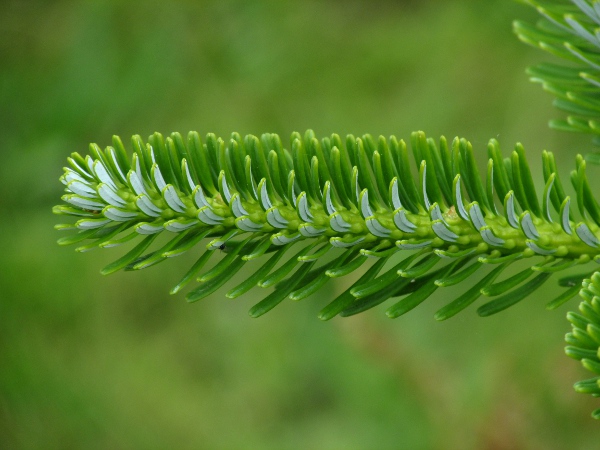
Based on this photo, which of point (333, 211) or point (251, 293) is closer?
point (333, 211)

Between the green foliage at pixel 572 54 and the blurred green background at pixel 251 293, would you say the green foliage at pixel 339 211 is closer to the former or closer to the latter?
the green foliage at pixel 572 54

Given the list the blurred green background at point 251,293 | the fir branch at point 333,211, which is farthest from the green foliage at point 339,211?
the blurred green background at point 251,293

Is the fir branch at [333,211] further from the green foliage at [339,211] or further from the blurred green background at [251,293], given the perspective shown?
the blurred green background at [251,293]

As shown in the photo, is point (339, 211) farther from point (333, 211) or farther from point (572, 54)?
point (572, 54)

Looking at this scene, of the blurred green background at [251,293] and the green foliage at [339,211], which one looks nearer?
the green foliage at [339,211]

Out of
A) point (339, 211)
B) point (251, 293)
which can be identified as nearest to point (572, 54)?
point (339, 211)

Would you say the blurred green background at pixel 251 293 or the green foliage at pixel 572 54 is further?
the blurred green background at pixel 251 293
